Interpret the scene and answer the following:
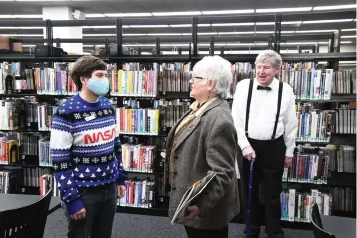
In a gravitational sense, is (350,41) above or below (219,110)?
above

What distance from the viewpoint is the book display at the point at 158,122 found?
329 cm

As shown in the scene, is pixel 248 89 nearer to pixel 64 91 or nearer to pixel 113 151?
pixel 113 151

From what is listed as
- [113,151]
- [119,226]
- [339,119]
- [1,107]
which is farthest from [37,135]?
[339,119]

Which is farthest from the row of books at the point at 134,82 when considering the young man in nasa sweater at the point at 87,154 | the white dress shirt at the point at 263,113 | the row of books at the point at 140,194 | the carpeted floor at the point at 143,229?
the young man in nasa sweater at the point at 87,154

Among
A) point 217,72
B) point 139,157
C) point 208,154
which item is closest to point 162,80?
point 139,157

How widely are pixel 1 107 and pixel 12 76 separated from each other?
1.26ft

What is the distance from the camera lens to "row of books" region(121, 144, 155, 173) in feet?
11.7

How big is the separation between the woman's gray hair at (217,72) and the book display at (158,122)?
1857 millimetres

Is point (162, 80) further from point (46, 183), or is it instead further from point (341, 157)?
point (341, 157)

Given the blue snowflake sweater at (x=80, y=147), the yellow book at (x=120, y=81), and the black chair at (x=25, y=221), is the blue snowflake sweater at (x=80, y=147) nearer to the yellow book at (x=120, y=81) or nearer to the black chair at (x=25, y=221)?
the black chair at (x=25, y=221)

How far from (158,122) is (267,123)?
4.12ft

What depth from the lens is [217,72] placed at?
1612mm

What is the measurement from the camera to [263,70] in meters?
2.66

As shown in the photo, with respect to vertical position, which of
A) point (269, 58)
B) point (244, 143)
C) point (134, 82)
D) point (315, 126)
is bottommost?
point (244, 143)
